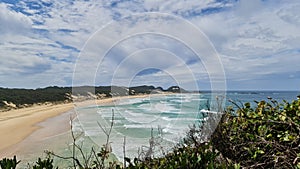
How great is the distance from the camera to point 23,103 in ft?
151

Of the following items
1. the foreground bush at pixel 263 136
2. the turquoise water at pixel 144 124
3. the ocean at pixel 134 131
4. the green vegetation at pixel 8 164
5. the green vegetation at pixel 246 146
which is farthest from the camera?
the turquoise water at pixel 144 124

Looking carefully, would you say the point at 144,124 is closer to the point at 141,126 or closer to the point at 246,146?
the point at 141,126

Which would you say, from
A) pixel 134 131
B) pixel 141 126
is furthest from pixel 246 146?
pixel 141 126

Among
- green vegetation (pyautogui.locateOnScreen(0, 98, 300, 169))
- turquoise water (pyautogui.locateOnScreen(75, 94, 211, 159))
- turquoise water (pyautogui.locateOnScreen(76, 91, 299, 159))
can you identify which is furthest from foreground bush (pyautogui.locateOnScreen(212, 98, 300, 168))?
turquoise water (pyautogui.locateOnScreen(75, 94, 211, 159))

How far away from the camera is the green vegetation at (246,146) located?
209 cm

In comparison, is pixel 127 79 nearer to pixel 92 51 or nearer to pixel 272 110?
pixel 92 51

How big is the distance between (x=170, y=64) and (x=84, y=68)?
1516 millimetres

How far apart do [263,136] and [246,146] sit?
0.18m

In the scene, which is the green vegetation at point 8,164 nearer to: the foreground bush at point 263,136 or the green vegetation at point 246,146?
the green vegetation at point 246,146

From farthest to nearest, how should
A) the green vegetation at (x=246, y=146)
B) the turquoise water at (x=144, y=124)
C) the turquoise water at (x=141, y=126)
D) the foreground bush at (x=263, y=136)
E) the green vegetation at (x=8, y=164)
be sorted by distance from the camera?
the turquoise water at (x=141, y=126) < the turquoise water at (x=144, y=124) < the foreground bush at (x=263, y=136) < the green vegetation at (x=246, y=146) < the green vegetation at (x=8, y=164)

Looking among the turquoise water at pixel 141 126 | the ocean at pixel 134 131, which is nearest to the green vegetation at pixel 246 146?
the ocean at pixel 134 131

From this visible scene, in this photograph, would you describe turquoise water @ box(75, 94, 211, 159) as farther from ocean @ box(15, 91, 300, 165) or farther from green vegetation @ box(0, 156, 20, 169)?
green vegetation @ box(0, 156, 20, 169)

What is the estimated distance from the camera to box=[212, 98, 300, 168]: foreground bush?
228cm

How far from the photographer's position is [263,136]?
8.69ft
